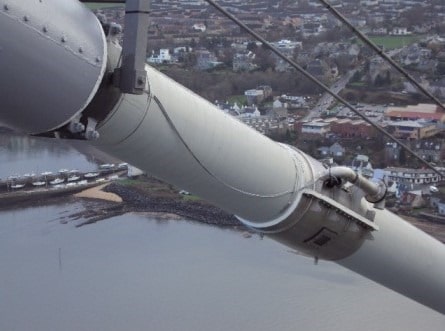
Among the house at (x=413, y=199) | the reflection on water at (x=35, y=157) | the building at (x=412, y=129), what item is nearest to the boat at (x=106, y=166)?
the reflection on water at (x=35, y=157)

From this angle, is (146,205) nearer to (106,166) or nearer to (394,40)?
(106,166)

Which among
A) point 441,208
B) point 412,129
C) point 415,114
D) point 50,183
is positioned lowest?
point 50,183

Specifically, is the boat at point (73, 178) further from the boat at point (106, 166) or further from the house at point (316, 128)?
the house at point (316, 128)

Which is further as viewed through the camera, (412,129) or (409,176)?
(412,129)

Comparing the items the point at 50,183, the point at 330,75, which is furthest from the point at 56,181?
the point at 330,75

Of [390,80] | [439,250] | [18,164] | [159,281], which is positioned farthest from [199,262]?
[390,80]

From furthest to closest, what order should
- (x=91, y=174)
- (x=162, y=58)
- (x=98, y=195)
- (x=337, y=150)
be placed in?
(x=162, y=58) → (x=91, y=174) → (x=337, y=150) → (x=98, y=195)

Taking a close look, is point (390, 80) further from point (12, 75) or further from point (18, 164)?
point (12, 75)
